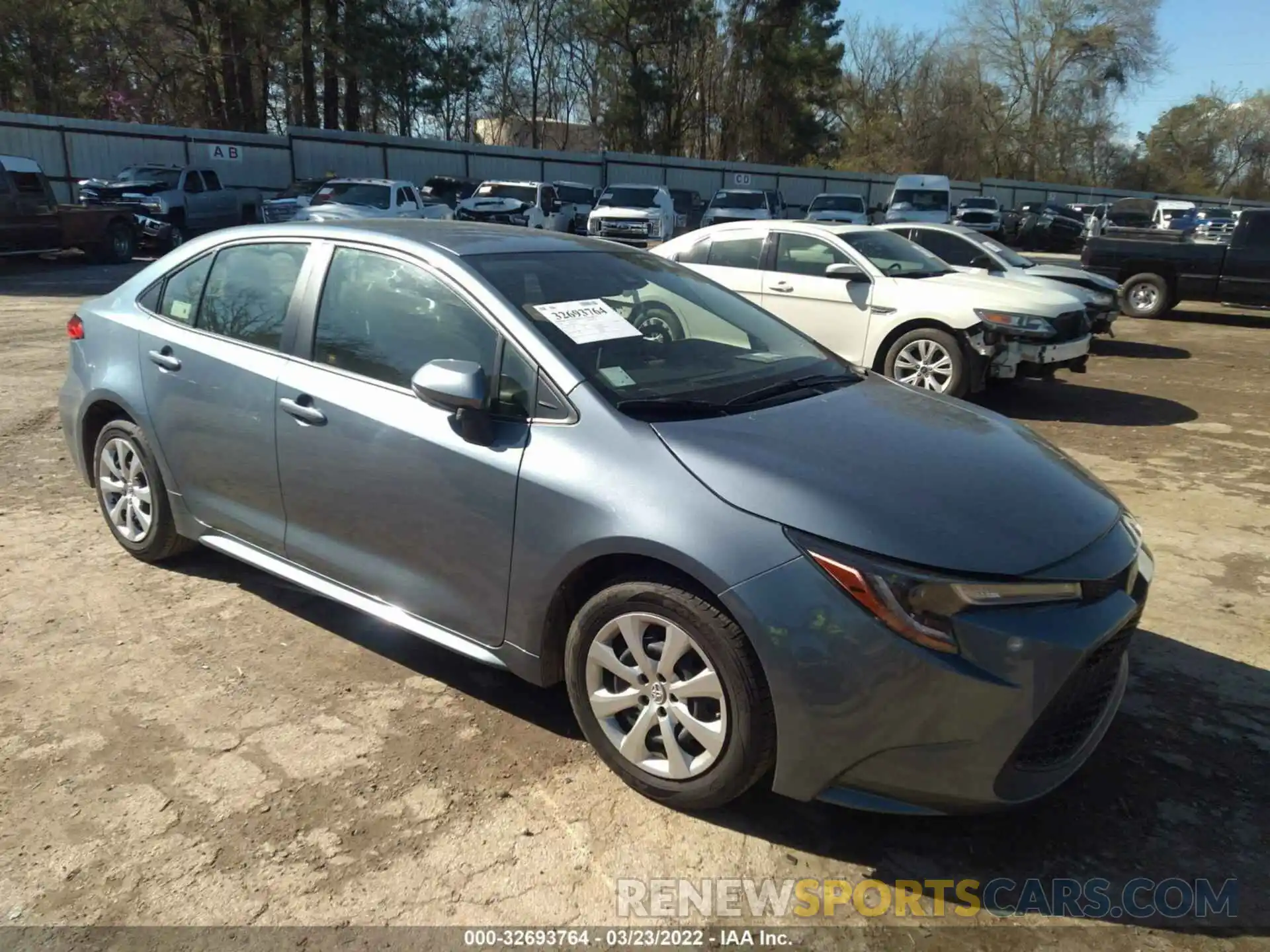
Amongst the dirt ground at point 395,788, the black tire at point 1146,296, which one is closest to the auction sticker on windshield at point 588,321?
the dirt ground at point 395,788

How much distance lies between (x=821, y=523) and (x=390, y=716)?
→ 1741 millimetres

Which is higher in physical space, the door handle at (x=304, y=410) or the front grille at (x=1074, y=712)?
the door handle at (x=304, y=410)

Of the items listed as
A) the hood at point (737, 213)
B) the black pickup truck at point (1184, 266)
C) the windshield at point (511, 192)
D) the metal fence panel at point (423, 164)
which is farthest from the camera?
the metal fence panel at point (423, 164)

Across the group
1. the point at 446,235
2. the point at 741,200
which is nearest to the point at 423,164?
the point at 741,200

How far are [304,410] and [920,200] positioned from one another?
29245mm

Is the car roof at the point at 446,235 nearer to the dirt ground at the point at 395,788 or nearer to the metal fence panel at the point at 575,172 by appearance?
the dirt ground at the point at 395,788

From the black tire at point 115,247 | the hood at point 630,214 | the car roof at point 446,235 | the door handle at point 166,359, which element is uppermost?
the car roof at point 446,235

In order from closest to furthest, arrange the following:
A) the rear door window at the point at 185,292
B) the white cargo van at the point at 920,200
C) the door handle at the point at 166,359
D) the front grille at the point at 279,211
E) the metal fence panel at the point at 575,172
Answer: the door handle at the point at 166,359 → the rear door window at the point at 185,292 → the front grille at the point at 279,211 → the white cargo van at the point at 920,200 → the metal fence panel at the point at 575,172

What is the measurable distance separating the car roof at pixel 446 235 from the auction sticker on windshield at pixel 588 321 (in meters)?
0.41

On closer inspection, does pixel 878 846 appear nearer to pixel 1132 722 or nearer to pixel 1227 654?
pixel 1132 722

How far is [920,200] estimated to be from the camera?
29875mm

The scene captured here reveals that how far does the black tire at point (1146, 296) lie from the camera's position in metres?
15.4

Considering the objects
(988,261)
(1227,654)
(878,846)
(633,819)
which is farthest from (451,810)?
(988,261)

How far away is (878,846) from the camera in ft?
9.34
